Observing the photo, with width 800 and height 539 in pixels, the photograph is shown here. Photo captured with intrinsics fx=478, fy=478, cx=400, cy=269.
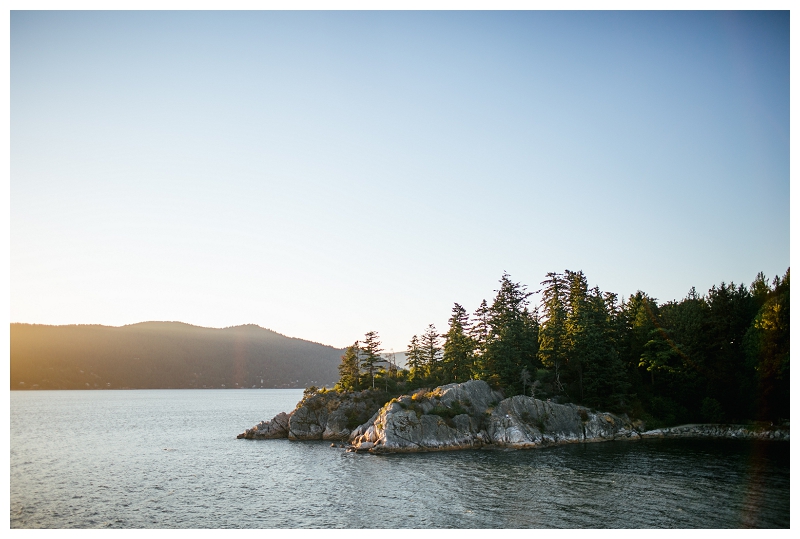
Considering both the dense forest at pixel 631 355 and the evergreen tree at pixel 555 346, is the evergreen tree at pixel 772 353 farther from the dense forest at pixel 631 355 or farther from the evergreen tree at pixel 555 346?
the evergreen tree at pixel 555 346

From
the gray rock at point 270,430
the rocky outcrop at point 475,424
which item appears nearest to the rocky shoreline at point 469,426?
the rocky outcrop at point 475,424

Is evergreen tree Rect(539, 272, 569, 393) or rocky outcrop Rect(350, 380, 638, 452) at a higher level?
evergreen tree Rect(539, 272, 569, 393)

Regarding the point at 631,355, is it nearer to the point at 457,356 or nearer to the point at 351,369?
the point at 457,356

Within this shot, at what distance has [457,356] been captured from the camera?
92312mm

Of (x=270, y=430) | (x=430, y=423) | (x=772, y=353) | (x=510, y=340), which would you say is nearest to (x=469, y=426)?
(x=430, y=423)

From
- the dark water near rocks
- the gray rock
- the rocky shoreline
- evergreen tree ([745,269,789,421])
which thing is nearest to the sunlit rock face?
the rocky shoreline

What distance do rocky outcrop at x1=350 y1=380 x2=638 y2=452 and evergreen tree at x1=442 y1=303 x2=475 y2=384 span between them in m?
14.6

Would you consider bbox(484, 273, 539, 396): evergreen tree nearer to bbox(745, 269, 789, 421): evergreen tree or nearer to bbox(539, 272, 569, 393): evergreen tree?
bbox(539, 272, 569, 393): evergreen tree

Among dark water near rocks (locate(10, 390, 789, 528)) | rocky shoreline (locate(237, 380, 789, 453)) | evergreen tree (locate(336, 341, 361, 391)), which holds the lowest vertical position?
dark water near rocks (locate(10, 390, 789, 528))

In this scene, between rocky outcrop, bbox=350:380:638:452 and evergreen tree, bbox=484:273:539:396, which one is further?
evergreen tree, bbox=484:273:539:396

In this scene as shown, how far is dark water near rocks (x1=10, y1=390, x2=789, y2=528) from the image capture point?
34906mm

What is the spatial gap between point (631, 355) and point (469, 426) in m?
37.3
